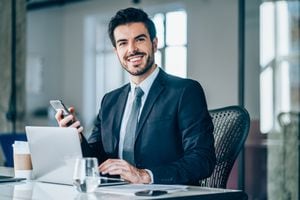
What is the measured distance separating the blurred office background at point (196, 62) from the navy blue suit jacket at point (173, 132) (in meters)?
1.02

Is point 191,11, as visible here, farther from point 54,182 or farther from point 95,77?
point 54,182

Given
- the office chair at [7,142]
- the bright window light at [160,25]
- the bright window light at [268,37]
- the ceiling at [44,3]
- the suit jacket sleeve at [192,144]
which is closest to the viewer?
the suit jacket sleeve at [192,144]

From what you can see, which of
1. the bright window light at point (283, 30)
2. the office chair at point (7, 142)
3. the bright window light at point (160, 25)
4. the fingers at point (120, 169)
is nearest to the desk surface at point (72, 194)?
the fingers at point (120, 169)

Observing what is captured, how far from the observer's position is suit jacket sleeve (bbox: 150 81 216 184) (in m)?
2.39

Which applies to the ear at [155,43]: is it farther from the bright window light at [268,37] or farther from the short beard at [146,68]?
the bright window light at [268,37]

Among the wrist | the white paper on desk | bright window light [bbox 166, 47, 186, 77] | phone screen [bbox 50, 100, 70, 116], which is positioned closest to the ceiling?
bright window light [bbox 166, 47, 186, 77]

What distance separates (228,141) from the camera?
270cm

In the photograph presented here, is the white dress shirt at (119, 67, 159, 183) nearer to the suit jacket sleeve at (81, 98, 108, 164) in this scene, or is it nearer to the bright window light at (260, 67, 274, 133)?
the suit jacket sleeve at (81, 98, 108, 164)

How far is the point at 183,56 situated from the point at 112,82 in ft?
6.79

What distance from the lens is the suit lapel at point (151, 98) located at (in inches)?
106

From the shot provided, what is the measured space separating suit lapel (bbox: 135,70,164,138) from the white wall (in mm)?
6587

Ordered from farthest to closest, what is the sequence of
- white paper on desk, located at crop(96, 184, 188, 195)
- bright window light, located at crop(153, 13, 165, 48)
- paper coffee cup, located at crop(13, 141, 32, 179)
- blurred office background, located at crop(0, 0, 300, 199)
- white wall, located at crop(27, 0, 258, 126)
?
bright window light, located at crop(153, 13, 165, 48), white wall, located at crop(27, 0, 258, 126), blurred office background, located at crop(0, 0, 300, 199), paper coffee cup, located at crop(13, 141, 32, 179), white paper on desk, located at crop(96, 184, 188, 195)

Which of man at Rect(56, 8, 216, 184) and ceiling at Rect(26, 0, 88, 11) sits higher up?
ceiling at Rect(26, 0, 88, 11)

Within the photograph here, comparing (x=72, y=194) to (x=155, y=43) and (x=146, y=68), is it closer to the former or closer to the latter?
(x=146, y=68)
